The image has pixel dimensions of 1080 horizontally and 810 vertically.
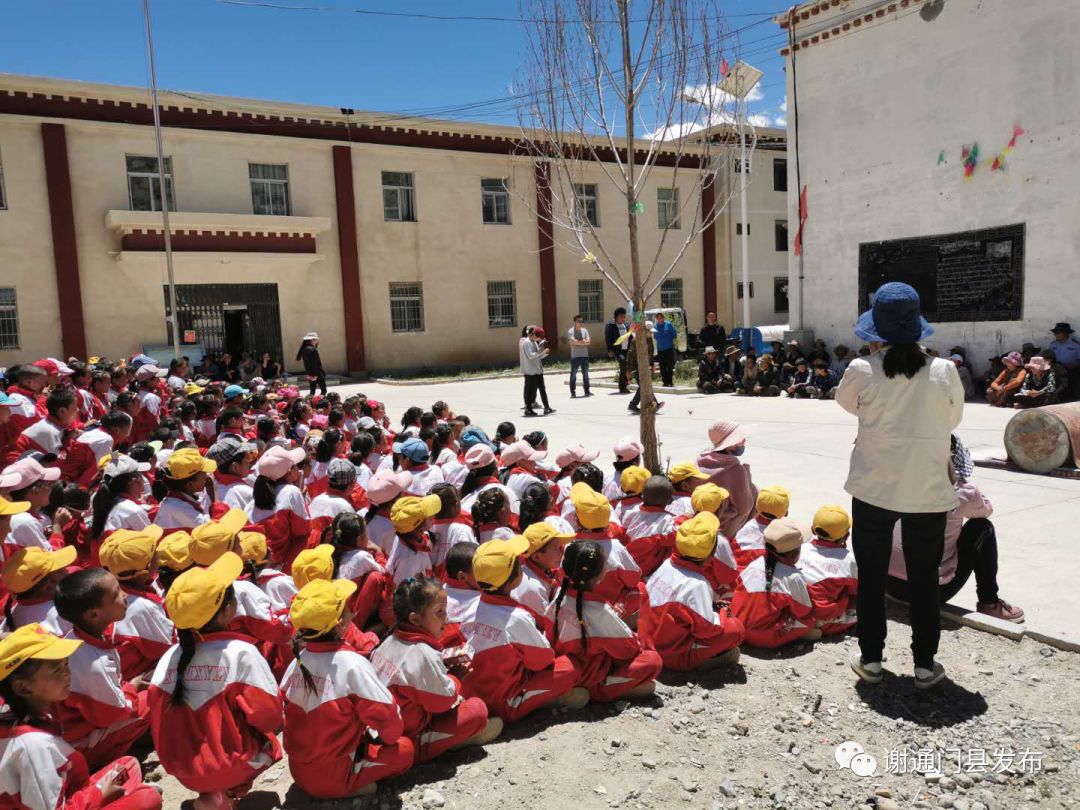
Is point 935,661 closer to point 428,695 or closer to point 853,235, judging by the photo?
point 428,695

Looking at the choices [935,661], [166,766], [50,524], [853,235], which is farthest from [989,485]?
[853,235]

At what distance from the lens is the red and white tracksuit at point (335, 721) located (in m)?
2.76

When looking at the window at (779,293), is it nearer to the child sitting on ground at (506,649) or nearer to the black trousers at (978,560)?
the black trousers at (978,560)

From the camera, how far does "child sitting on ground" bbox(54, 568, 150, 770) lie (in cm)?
282

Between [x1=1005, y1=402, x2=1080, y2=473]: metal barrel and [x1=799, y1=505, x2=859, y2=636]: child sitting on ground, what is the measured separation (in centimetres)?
415

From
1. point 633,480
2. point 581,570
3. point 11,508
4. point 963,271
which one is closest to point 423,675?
point 581,570

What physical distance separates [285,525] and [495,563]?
2.11 meters

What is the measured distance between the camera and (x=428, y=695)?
2965mm

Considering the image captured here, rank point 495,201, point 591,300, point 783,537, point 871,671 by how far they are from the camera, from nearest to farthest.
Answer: point 871,671 < point 783,537 < point 495,201 < point 591,300

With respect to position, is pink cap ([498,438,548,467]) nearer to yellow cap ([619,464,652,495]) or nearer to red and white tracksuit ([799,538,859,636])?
yellow cap ([619,464,652,495])

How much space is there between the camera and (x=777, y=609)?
3875 mm

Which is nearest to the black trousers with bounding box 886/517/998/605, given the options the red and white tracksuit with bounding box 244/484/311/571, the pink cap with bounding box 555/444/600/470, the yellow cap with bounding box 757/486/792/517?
the yellow cap with bounding box 757/486/792/517

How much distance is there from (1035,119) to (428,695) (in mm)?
13246

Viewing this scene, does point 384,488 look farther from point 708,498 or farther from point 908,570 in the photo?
point 908,570
